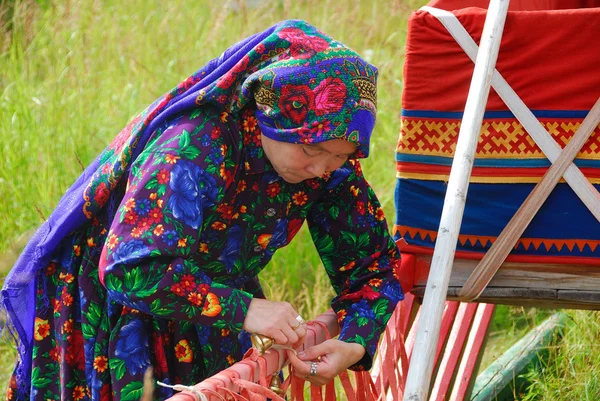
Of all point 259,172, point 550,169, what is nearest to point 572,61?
point 550,169

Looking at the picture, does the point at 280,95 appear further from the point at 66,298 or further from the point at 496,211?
the point at 496,211

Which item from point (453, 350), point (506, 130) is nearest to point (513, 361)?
point (453, 350)

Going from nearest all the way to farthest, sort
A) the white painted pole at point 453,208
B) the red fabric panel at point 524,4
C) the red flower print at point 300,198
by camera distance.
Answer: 1. the red flower print at point 300,198
2. the white painted pole at point 453,208
3. the red fabric panel at point 524,4

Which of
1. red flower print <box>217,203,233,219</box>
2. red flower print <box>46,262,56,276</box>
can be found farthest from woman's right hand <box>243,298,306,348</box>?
red flower print <box>46,262,56,276</box>

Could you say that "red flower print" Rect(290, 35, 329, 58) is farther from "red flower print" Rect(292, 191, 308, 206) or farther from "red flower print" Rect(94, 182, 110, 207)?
"red flower print" Rect(94, 182, 110, 207)

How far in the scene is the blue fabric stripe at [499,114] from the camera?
2.45 metres

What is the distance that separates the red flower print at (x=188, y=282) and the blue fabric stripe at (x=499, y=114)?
3.32 ft

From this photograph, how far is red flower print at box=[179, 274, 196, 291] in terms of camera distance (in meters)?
1.79

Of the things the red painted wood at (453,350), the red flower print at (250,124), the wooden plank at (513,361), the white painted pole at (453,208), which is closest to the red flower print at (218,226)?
the red flower print at (250,124)

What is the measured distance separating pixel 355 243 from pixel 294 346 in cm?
35

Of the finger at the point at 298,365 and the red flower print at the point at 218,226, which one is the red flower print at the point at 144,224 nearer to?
the red flower print at the point at 218,226

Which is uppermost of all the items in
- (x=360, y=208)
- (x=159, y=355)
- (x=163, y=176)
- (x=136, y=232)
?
(x=360, y=208)

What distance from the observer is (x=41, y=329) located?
216cm

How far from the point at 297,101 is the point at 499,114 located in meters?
0.86
